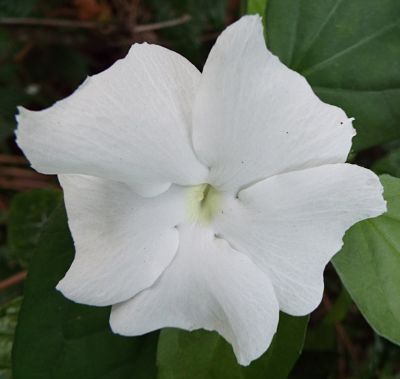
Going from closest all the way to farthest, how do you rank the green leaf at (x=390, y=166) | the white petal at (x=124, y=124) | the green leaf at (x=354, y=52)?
the white petal at (x=124, y=124), the green leaf at (x=354, y=52), the green leaf at (x=390, y=166)

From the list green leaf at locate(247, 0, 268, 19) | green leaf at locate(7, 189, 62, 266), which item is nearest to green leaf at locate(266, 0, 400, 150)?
green leaf at locate(247, 0, 268, 19)

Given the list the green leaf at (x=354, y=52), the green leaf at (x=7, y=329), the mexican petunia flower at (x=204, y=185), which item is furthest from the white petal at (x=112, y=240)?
the green leaf at (x=7, y=329)

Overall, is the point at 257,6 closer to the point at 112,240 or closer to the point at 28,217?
the point at 112,240

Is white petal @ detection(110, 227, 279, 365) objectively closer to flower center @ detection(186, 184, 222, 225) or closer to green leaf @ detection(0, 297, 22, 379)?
flower center @ detection(186, 184, 222, 225)

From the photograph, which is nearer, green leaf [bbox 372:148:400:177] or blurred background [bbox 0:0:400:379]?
green leaf [bbox 372:148:400:177]

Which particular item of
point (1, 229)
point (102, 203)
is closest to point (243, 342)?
point (102, 203)

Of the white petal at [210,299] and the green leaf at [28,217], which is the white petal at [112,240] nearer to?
the white petal at [210,299]
